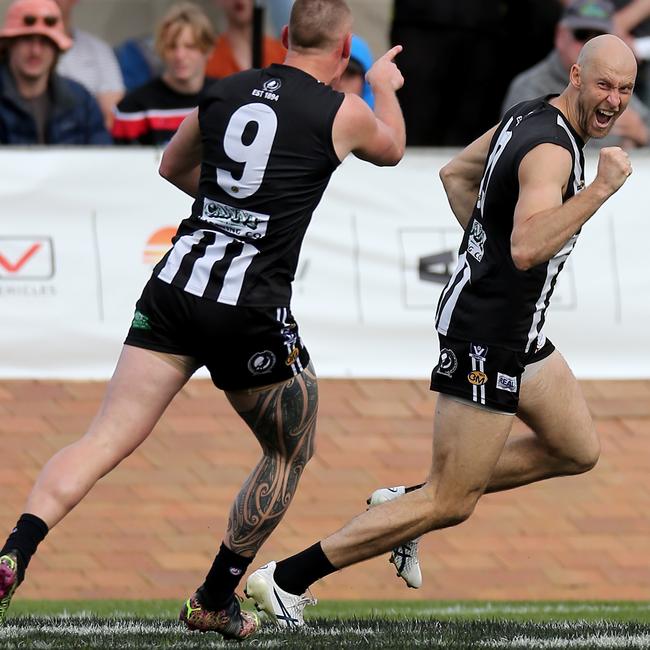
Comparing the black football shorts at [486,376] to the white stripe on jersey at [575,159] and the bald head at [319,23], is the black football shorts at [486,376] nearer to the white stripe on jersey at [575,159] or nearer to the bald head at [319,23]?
the white stripe on jersey at [575,159]

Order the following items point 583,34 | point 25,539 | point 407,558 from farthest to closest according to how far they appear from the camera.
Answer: point 583,34, point 407,558, point 25,539

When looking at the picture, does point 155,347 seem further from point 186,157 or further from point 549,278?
point 549,278

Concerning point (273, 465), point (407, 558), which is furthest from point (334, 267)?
point (273, 465)

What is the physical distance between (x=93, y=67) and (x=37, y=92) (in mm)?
613

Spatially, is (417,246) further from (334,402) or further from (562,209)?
(562,209)

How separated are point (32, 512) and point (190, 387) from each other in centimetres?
339

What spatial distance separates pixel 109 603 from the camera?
812 centimetres

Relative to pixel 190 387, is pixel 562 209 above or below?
above

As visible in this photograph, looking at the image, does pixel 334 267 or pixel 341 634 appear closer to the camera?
pixel 341 634

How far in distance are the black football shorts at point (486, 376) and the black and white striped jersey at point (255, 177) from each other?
2.10ft

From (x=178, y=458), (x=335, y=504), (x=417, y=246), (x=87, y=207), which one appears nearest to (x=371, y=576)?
(x=335, y=504)

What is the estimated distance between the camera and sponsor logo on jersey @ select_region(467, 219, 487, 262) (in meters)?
5.60

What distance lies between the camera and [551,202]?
505cm

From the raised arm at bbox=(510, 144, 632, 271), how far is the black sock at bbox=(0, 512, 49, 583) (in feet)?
5.58
